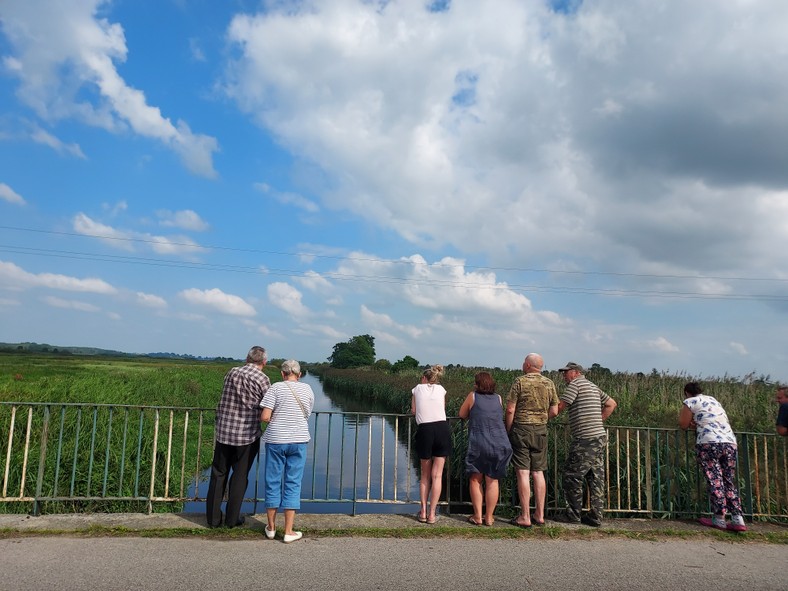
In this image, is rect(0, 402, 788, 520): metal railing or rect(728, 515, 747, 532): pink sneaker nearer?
rect(728, 515, 747, 532): pink sneaker

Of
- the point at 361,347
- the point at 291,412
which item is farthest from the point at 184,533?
the point at 361,347

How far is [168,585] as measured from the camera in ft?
13.3

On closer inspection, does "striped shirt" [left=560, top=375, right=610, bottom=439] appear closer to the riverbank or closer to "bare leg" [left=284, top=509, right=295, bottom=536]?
the riverbank

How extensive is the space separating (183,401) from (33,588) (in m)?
19.7

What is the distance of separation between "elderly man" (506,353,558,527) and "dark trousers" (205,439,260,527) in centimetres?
283

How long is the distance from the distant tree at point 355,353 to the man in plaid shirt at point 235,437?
95657mm

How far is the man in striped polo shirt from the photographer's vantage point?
235 inches

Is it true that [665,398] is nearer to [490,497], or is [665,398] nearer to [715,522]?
[715,522]

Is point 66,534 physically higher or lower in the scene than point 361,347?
lower

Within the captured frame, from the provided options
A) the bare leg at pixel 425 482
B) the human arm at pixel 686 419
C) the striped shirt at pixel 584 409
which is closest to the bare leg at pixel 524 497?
the striped shirt at pixel 584 409

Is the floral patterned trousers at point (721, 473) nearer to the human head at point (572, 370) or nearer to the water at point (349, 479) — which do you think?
the human head at point (572, 370)

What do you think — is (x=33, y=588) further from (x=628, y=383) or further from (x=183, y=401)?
(x=183, y=401)

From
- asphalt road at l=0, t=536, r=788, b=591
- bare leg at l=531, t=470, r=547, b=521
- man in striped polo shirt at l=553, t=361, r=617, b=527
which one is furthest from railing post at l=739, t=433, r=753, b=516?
bare leg at l=531, t=470, r=547, b=521

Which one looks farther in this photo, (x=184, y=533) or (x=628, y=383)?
(x=628, y=383)
